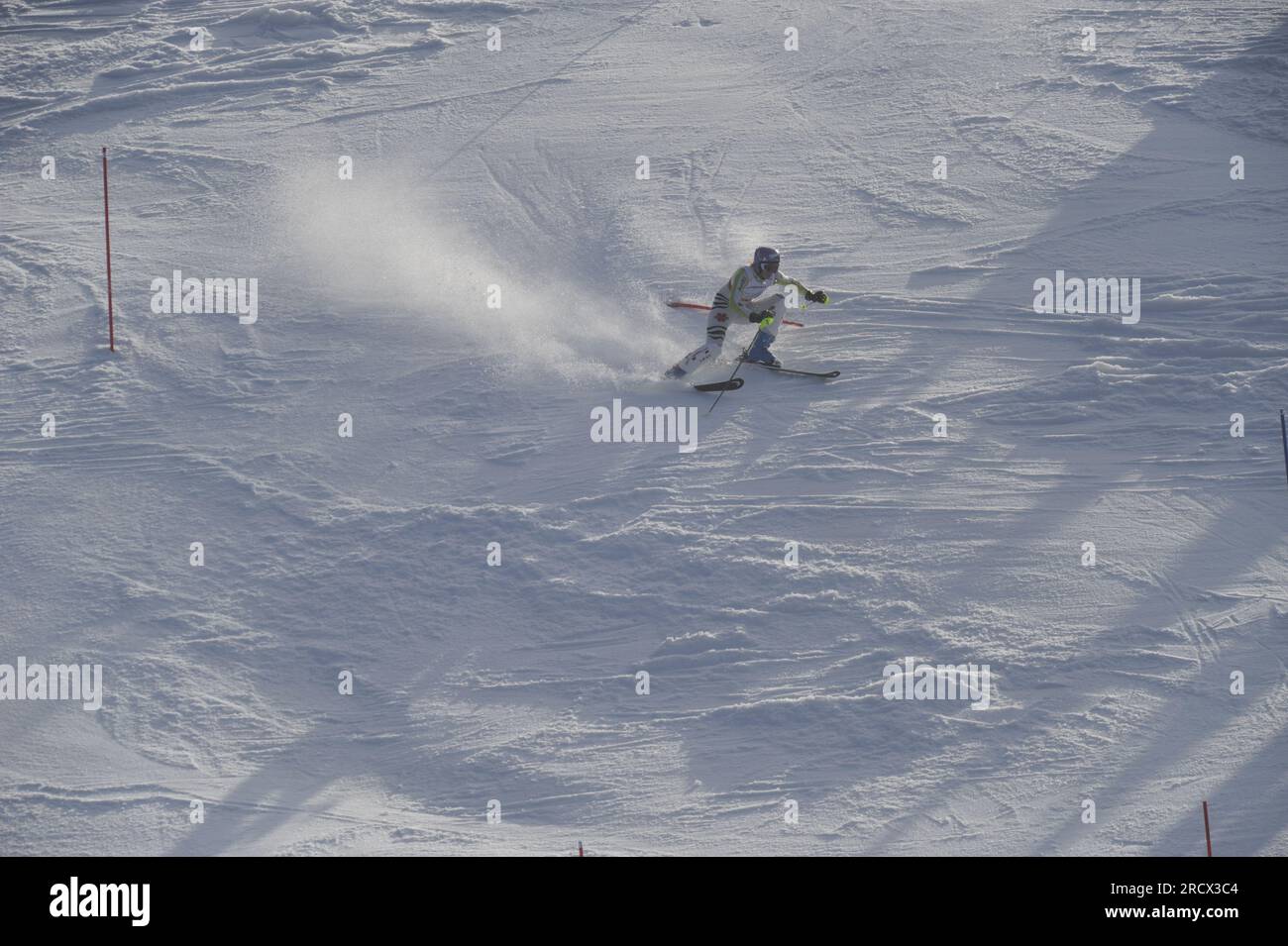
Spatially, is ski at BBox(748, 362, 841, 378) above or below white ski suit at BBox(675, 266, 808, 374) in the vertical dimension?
below

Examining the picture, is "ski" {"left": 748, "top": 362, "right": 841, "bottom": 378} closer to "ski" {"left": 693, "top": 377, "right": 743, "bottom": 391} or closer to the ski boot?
the ski boot

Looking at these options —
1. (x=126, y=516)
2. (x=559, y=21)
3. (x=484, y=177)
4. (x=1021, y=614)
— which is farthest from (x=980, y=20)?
(x=126, y=516)

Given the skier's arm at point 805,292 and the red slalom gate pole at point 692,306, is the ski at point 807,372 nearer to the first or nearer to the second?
the skier's arm at point 805,292

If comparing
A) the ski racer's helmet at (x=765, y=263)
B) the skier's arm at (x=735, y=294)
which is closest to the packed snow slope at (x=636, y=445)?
the skier's arm at (x=735, y=294)

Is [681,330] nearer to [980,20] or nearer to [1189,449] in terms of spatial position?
[1189,449]

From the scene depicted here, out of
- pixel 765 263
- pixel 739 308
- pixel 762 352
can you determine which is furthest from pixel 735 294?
pixel 762 352

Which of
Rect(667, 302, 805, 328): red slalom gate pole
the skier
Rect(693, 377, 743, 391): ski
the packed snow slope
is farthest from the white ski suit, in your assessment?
Rect(667, 302, 805, 328): red slalom gate pole

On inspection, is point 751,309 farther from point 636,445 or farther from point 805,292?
point 636,445

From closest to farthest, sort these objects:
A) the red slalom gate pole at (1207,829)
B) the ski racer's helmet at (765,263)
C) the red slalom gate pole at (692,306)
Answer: the red slalom gate pole at (1207,829) → the ski racer's helmet at (765,263) → the red slalom gate pole at (692,306)
